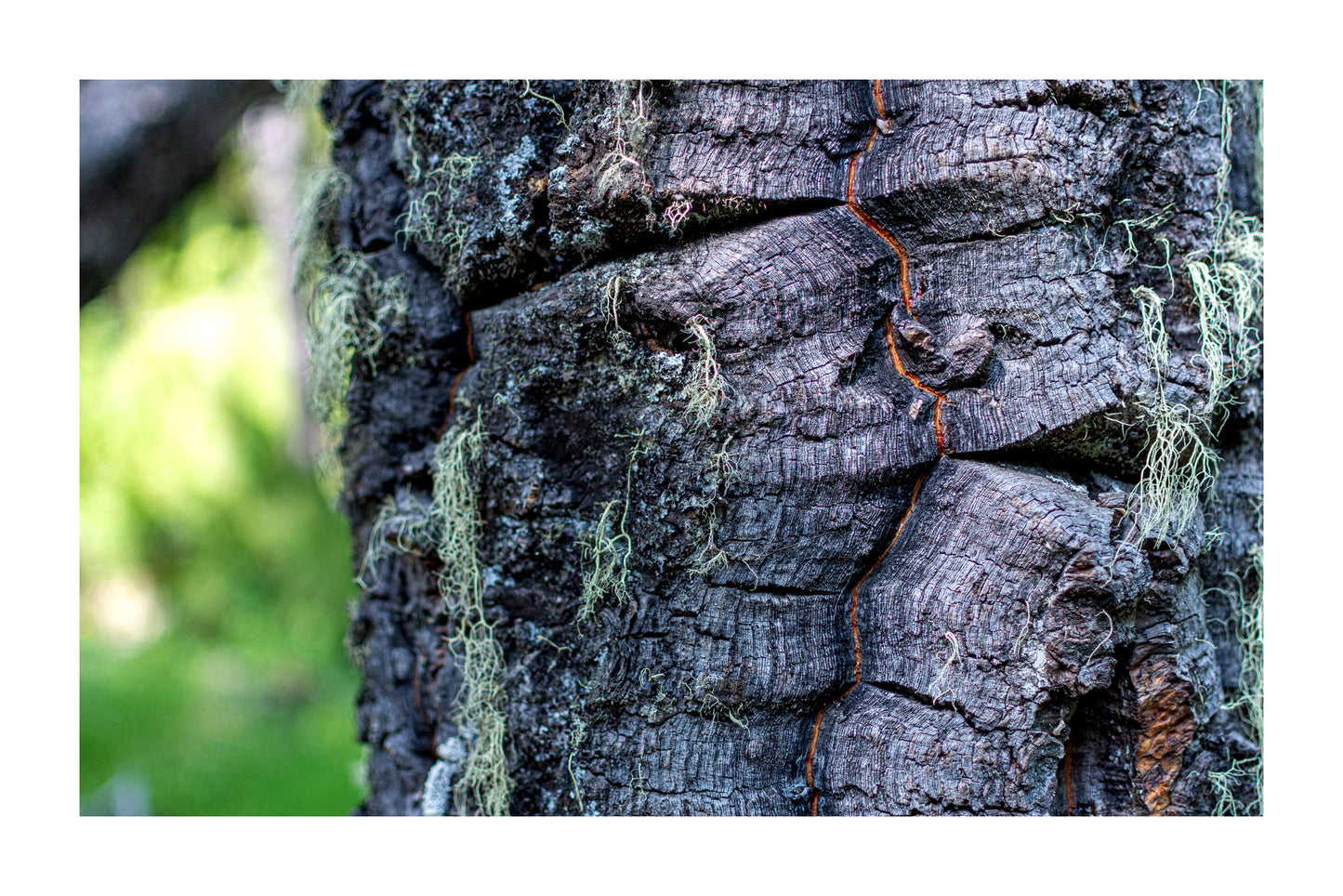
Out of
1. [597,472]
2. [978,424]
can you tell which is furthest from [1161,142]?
[597,472]

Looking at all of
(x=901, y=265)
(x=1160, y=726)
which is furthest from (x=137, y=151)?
(x=1160, y=726)

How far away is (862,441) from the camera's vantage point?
89 cm

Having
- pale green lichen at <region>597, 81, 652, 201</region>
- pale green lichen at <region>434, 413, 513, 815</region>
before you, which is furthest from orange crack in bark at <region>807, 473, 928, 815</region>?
pale green lichen at <region>597, 81, 652, 201</region>

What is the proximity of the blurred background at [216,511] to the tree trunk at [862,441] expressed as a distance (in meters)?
1.99

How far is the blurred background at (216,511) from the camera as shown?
2695 millimetres

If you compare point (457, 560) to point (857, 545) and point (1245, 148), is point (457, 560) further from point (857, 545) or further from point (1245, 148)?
point (1245, 148)

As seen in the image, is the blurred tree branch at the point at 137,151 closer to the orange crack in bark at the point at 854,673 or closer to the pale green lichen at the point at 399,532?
the pale green lichen at the point at 399,532

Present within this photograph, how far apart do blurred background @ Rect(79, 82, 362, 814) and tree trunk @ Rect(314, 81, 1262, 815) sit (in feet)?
6.53

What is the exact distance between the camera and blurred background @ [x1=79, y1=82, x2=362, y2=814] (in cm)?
270

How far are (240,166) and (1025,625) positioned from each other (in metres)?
3.03

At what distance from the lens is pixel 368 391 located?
3.69 ft

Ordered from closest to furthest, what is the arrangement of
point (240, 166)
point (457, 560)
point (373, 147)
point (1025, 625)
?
point (1025, 625) → point (457, 560) → point (373, 147) → point (240, 166)

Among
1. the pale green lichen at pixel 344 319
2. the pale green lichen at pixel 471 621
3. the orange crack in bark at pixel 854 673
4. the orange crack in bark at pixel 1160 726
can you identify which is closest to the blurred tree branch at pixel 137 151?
the pale green lichen at pixel 344 319

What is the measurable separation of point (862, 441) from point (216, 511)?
3.04 m
